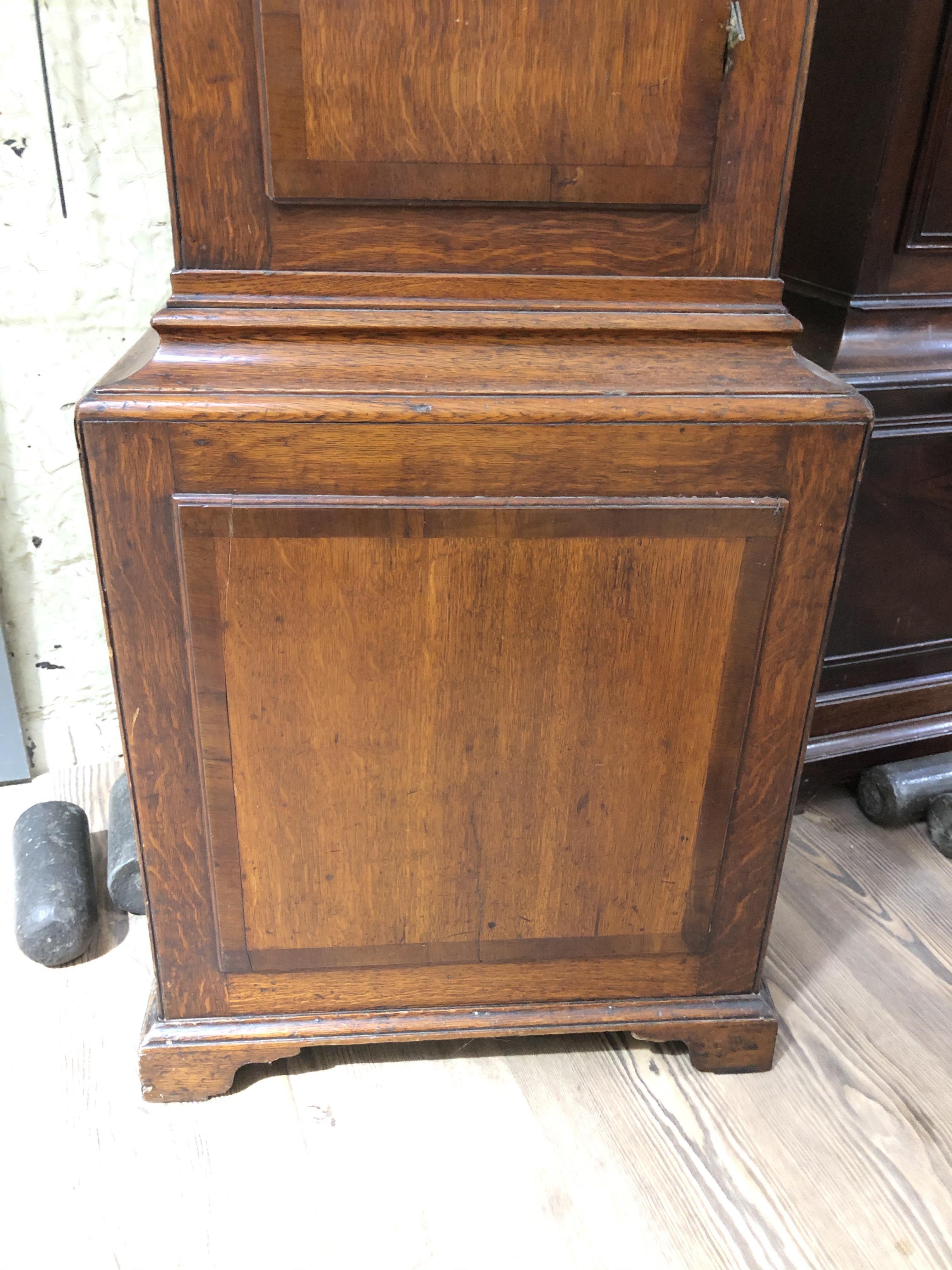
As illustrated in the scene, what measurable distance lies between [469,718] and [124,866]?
0.71 metres

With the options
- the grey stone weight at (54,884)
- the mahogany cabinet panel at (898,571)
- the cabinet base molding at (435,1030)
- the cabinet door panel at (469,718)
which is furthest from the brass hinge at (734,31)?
the grey stone weight at (54,884)

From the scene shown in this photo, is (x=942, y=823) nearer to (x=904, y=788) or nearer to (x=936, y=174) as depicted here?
(x=904, y=788)

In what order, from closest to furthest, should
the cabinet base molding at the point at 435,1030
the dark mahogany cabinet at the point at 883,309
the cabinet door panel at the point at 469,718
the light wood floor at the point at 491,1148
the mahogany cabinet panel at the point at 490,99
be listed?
the mahogany cabinet panel at the point at 490,99 → the cabinet door panel at the point at 469,718 → the light wood floor at the point at 491,1148 → the cabinet base molding at the point at 435,1030 → the dark mahogany cabinet at the point at 883,309

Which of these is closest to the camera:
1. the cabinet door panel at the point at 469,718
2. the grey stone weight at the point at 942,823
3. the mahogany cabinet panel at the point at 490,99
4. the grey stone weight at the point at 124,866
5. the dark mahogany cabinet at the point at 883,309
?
the mahogany cabinet panel at the point at 490,99

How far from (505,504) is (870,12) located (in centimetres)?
93

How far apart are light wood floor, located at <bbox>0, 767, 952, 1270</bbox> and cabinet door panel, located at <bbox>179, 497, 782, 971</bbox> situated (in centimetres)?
20

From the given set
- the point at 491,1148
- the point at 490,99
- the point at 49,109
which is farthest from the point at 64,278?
the point at 491,1148

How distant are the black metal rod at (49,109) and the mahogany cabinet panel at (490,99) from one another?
655 millimetres

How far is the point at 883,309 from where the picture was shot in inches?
58.1

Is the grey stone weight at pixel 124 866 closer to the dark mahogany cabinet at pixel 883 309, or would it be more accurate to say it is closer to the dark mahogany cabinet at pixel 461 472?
the dark mahogany cabinet at pixel 461 472

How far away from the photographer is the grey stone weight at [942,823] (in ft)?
5.66

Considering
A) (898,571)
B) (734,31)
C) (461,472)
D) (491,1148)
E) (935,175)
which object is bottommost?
(491,1148)

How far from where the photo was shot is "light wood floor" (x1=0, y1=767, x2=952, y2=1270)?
44.6 inches

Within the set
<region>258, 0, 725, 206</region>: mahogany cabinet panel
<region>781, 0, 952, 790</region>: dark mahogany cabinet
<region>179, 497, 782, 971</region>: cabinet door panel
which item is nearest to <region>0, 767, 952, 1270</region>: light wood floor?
<region>179, 497, 782, 971</region>: cabinet door panel
